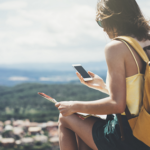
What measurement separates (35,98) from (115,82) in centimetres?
864

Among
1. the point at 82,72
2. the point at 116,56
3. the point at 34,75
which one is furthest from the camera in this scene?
the point at 34,75

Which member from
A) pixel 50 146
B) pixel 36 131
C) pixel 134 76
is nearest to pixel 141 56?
pixel 134 76

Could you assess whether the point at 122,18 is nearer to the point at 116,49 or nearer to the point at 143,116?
the point at 116,49

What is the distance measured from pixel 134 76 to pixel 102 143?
→ 17.1 inches

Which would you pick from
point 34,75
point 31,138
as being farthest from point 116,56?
point 34,75

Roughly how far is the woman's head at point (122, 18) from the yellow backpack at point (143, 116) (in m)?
0.15

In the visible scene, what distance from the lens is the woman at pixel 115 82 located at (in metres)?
1.12

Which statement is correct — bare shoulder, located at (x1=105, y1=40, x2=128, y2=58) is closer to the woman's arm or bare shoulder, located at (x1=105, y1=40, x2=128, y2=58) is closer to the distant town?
the woman's arm

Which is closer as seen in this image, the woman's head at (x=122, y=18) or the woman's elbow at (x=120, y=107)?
the woman's elbow at (x=120, y=107)

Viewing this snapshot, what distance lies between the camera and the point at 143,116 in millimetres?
1127

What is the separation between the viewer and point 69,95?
962 cm

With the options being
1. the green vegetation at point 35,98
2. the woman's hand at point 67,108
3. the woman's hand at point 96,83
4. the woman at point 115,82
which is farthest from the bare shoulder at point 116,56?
the green vegetation at point 35,98

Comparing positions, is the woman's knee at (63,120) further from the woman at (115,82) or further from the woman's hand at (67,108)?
the woman's hand at (67,108)

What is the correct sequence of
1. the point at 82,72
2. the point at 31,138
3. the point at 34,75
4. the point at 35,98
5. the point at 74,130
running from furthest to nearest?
the point at 34,75, the point at 35,98, the point at 31,138, the point at 82,72, the point at 74,130
